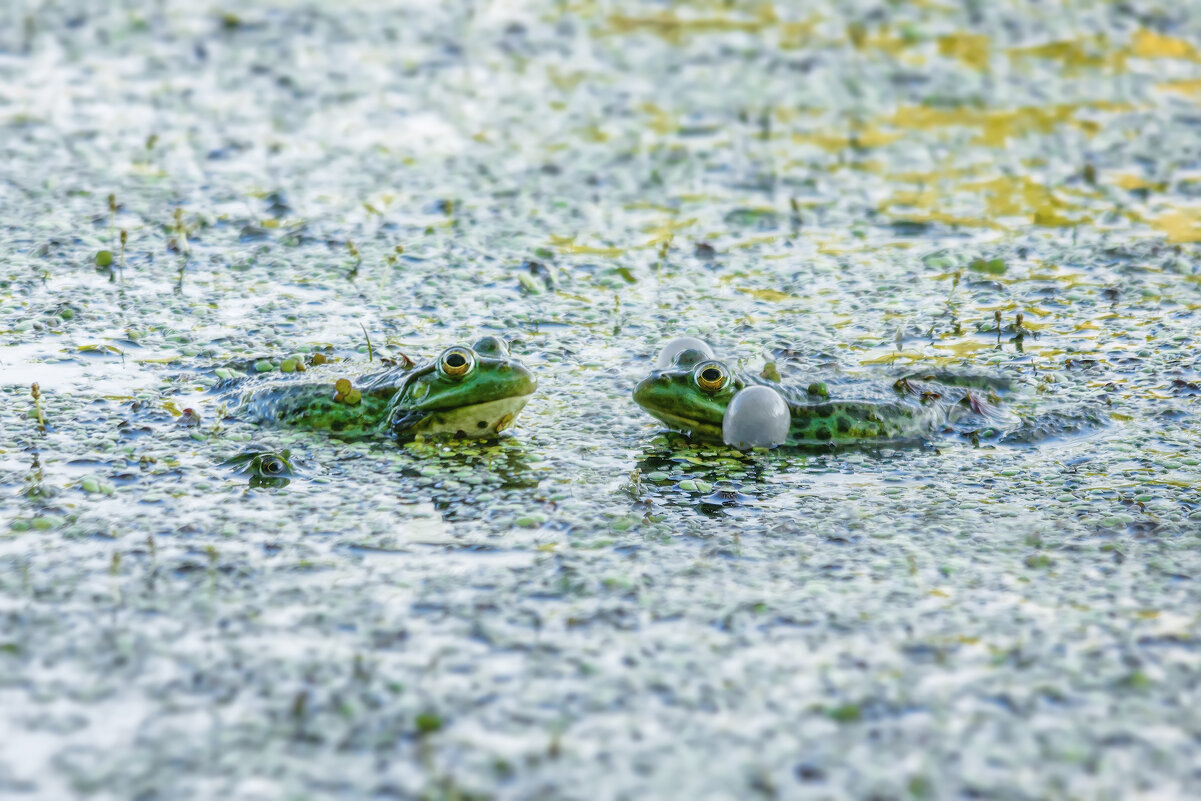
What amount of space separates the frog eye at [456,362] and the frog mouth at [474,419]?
117 millimetres

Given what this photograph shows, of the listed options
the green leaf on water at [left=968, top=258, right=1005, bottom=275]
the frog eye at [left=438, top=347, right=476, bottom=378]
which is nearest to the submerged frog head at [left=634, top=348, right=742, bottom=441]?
the frog eye at [left=438, top=347, right=476, bottom=378]

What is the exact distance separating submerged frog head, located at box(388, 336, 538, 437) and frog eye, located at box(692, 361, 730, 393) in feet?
1.79

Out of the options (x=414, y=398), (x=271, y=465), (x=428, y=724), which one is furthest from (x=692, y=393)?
(x=428, y=724)

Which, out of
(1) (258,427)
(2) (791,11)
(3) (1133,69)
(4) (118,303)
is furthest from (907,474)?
(2) (791,11)

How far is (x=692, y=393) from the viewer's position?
4.64m

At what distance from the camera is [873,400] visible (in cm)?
478

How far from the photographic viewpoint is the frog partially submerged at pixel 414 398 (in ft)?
15.0

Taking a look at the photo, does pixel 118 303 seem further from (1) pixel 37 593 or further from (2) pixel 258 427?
(1) pixel 37 593

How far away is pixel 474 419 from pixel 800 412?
3.62 ft

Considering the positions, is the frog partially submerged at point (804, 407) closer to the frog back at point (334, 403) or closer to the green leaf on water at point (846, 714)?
the frog back at point (334, 403)

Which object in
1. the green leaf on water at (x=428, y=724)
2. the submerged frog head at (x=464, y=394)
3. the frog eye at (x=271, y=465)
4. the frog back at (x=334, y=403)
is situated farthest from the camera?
the frog back at (x=334, y=403)

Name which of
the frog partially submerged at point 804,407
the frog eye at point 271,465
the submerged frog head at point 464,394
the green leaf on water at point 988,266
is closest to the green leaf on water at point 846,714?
the frog partially submerged at point 804,407

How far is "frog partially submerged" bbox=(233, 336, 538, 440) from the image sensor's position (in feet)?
15.0

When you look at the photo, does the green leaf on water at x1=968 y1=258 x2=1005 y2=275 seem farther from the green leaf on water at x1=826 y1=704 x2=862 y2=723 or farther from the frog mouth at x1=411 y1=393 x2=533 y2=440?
the green leaf on water at x1=826 y1=704 x2=862 y2=723
